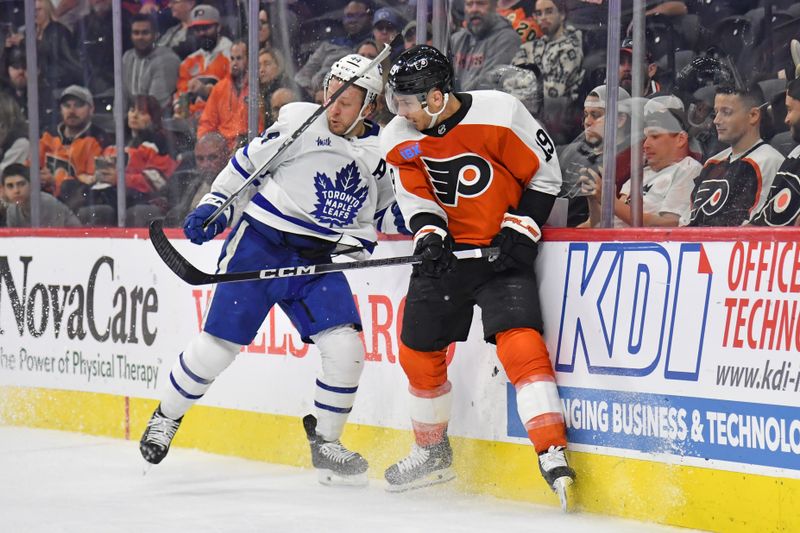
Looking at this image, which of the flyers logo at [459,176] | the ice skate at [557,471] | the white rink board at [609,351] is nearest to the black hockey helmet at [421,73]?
the flyers logo at [459,176]

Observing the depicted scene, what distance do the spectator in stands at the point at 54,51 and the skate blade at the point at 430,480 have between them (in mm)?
2589

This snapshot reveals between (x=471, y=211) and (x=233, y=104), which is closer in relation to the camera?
(x=471, y=211)

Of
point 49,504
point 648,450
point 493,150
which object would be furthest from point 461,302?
point 49,504

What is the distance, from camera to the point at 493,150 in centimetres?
378

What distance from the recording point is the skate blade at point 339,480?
416 cm

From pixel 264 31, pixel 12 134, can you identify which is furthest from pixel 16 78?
pixel 264 31

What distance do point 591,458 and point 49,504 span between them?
157 cm

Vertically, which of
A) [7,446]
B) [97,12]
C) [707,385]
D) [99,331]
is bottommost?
[7,446]

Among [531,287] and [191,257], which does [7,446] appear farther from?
[531,287]

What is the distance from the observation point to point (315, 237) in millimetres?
4207

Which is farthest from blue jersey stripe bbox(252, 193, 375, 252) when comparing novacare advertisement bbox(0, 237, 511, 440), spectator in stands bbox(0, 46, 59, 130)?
spectator in stands bbox(0, 46, 59, 130)

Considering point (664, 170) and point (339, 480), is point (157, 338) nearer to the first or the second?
point (339, 480)

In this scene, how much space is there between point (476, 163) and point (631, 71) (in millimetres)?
525

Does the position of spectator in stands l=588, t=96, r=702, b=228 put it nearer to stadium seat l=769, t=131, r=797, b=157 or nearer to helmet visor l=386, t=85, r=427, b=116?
stadium seat l=769, t=131, r=797, b=157
